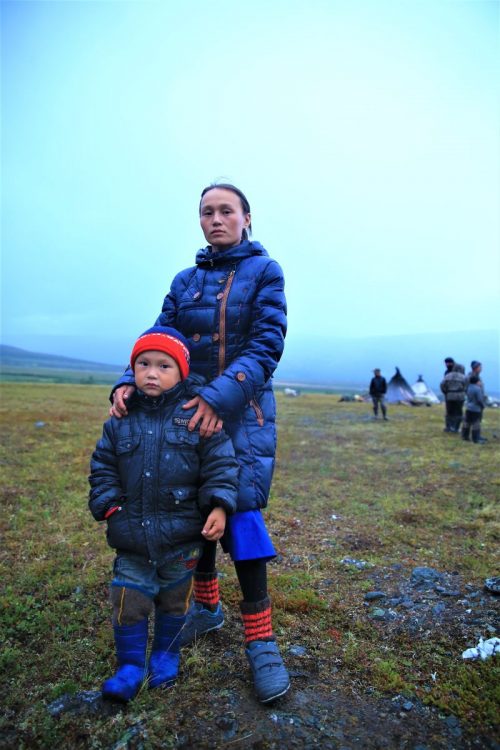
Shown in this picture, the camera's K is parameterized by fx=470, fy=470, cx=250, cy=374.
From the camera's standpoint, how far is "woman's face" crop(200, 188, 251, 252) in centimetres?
351

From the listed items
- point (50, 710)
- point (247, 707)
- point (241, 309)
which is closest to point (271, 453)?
point (241, 309)

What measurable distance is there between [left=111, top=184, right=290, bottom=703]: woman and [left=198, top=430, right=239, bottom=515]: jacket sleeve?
0.10 m

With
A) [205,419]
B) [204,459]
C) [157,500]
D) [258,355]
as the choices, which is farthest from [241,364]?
[157,500]

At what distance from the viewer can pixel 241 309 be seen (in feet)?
11.1

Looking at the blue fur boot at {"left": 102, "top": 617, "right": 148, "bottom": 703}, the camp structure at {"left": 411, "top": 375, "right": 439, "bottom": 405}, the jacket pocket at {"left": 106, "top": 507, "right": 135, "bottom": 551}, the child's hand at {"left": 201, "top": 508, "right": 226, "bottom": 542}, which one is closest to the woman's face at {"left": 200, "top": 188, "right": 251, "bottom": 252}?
the child's hand at {"left": 201, "top": 508, "right": 226, "bottom": 542}

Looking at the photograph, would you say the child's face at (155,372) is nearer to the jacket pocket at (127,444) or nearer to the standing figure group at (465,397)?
the jacket pocket at (127,444)

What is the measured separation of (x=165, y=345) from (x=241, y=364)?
1.74 feet

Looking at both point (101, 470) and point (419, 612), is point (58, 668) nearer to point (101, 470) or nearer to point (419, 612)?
point (101, 470)

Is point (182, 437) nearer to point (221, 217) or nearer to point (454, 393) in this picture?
point (221, 217)

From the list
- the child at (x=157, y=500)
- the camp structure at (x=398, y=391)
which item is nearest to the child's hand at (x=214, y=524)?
the child at (x=157, y=500)

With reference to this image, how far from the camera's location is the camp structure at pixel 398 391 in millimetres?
38203

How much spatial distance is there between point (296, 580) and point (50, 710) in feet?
8.59

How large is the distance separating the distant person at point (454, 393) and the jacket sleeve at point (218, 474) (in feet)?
52.1

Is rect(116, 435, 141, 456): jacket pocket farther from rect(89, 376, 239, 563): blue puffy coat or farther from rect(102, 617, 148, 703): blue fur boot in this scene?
rect(102, 617, 148, 703): blue fur boot
